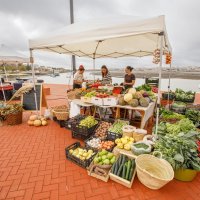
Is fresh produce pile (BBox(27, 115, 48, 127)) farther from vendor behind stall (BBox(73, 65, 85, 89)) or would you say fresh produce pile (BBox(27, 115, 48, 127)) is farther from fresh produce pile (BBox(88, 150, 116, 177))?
fresh produce pile (BBox(88, 150, 116, 177))

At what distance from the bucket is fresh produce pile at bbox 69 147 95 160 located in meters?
1.59

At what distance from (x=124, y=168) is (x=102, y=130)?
149 cm

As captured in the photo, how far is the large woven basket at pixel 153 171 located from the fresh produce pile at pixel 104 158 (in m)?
0.49

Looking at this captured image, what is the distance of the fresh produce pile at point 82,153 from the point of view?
2.99 m

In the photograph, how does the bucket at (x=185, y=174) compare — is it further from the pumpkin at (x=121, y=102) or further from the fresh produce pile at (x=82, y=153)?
the pumpkin at (x=121, y=102)

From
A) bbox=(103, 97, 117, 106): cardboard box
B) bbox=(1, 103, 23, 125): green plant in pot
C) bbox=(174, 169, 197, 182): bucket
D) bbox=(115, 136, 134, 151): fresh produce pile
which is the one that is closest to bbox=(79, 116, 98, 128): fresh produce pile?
bbox=(103, 97, 117, 106): cardboard box

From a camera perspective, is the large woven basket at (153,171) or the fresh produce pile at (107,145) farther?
the fresh produce pile at (107,145)

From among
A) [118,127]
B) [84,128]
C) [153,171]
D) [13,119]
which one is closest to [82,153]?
[84,128]

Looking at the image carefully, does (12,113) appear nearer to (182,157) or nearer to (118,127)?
(118,127)

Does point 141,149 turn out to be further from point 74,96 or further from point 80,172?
point 74,96

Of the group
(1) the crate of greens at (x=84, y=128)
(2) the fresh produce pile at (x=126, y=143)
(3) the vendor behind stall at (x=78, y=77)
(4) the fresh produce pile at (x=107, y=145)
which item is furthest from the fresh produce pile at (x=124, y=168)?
(3) the vendor behind stall at (x=78, y=77)

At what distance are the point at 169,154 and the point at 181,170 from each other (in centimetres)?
35

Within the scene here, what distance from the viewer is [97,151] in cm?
313

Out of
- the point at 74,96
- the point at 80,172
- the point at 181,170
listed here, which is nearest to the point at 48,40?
the point at 74,96
